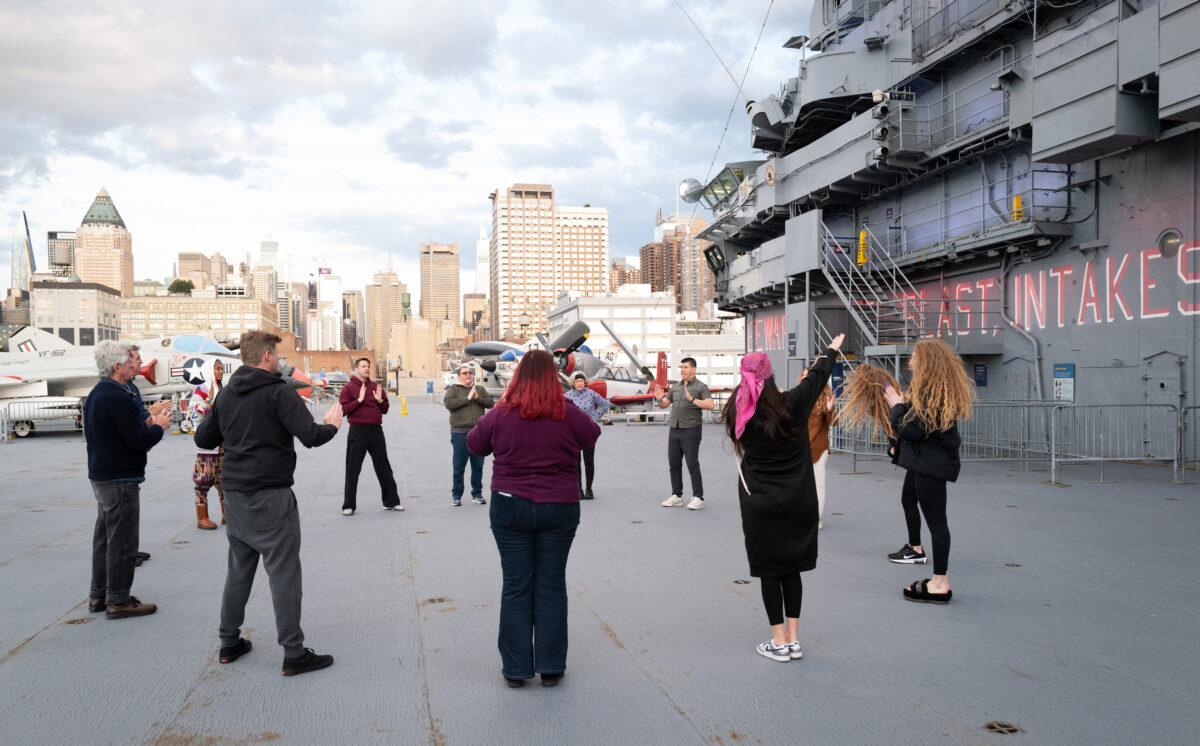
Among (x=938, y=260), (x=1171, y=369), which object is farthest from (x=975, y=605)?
(x=938, y=260)

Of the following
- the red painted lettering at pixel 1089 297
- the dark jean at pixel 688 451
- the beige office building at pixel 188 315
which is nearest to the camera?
the dark jean at pixel 688 451

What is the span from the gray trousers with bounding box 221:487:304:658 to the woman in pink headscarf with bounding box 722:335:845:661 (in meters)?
2.75

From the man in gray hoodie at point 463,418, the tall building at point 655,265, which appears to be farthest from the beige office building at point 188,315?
the man in gray hoodie at point 463,418

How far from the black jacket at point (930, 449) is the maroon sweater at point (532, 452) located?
286 cm

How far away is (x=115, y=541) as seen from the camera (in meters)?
5.33

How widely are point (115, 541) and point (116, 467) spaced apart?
0.55 meters

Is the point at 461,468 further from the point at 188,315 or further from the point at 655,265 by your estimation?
the point at 655,265

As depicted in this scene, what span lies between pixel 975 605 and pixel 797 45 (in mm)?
23343

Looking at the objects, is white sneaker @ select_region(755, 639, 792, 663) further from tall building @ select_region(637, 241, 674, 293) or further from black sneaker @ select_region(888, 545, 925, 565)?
tall building @ select_region(637, 241, 674, 293)

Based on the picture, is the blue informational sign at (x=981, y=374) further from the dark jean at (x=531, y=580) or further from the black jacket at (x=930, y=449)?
the dark jean at (x=531, y=580)

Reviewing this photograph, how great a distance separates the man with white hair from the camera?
208 inches

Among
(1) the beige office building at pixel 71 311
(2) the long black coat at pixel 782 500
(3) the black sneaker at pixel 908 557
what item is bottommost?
(3) the black sneaker at pixel 908 557

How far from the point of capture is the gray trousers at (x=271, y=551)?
4262mm

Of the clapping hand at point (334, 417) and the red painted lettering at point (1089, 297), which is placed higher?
the red painted lettering at point (1089, 297)
